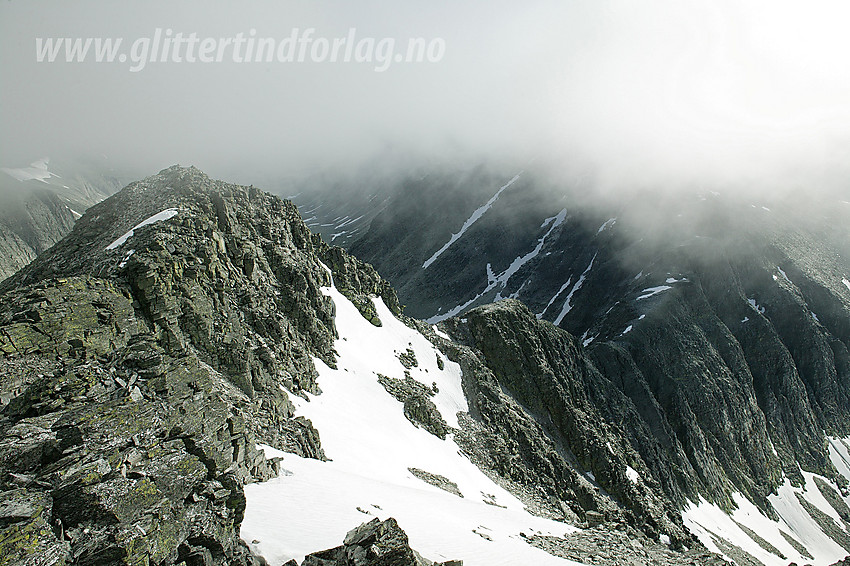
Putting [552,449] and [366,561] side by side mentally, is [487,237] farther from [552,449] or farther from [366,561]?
[366,561]

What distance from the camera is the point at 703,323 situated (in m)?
108

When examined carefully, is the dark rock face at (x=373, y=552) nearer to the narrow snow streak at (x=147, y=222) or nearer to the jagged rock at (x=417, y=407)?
the narrow snow streak at (x=147, y=222)

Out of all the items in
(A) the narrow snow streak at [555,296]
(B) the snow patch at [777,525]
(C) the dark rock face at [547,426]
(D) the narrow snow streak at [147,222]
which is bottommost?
(B) the snow patch at [777,525]

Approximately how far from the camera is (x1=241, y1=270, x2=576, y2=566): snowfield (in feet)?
52.7

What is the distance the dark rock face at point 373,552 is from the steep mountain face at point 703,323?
53.8m

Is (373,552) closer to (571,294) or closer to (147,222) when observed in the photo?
(147,222)

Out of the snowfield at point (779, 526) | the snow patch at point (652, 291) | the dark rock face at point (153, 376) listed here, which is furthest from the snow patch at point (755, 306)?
the dark rock face at point (153, 376)

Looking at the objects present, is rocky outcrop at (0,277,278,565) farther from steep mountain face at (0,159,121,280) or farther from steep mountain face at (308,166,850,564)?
steep mountain face at (0,159,121,280)

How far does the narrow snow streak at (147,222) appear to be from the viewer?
97.4 feet

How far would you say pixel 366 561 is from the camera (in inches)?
444

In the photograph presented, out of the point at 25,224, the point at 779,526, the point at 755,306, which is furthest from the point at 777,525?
the point at 25,224

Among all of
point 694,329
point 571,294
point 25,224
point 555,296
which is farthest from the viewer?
point 25,224

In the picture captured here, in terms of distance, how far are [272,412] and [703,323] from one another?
359 ft

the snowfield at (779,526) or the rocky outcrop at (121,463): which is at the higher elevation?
the rocky outcrop at (121,463)
